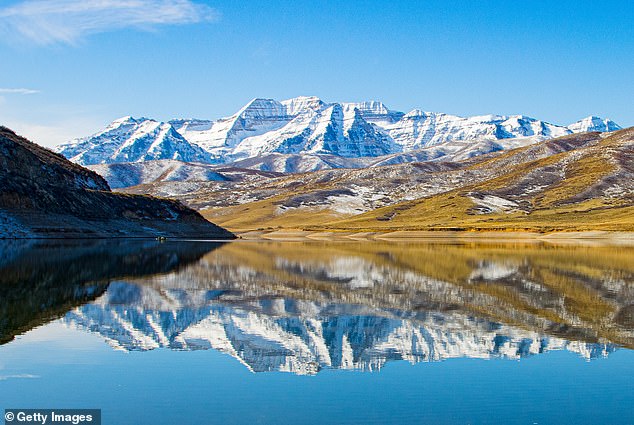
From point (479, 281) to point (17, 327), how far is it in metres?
38.7

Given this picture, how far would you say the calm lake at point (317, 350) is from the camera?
2048 centimetres

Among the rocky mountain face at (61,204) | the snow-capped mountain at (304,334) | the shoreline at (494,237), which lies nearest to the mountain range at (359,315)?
the snow-capped mountain at (304,334)

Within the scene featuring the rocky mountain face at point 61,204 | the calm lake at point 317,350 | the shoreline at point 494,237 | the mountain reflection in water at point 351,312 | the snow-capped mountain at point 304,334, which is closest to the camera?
the calm lake at point 317,350

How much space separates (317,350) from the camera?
28891 mm

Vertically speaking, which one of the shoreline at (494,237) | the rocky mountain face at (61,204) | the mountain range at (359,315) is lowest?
the shoreline at (494,237)

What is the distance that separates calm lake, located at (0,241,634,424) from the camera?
20484 mm

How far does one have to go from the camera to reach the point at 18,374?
920 inches

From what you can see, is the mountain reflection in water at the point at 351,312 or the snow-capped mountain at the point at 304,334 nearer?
the snow-capped mountain at the point at 304,334

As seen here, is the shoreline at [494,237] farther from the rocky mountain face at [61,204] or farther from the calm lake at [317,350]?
the calm lake at [317,350]

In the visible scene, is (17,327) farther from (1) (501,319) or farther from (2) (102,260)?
(2) (102,260)

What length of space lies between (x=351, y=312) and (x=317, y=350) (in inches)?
437

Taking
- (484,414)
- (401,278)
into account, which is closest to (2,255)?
(401,278)

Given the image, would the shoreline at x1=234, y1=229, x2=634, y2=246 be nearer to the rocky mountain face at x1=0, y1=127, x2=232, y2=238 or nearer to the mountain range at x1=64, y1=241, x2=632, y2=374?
the rocky mountain face at x1=0, y1=127, x2=232, y2=238

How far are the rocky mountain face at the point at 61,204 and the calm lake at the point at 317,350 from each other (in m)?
72.9
